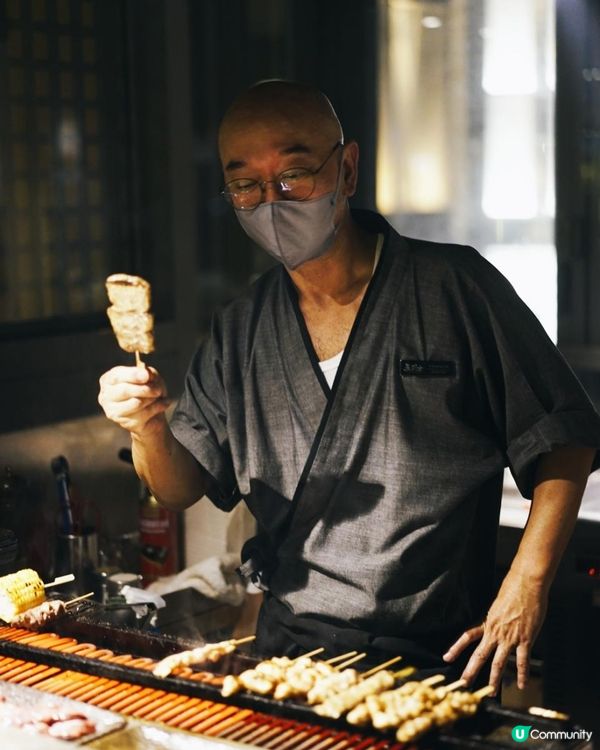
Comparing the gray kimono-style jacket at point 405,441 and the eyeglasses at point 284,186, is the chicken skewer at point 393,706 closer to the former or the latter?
the gray kimono-style jacket at point 405,441

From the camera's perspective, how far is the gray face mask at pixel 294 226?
229cm

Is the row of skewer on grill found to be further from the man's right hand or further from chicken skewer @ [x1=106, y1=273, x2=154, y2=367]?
chicken skewer @ [x1=106, y1=273, x2=154, y2=367]

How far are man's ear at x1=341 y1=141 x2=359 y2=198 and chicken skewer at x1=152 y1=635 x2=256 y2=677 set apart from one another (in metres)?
1.01

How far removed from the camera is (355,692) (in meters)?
1.64

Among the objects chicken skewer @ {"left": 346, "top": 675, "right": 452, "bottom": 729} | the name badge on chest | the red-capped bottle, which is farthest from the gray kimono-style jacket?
the red-capped bottle

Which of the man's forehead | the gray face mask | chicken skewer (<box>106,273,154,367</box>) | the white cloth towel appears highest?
the man's forehead

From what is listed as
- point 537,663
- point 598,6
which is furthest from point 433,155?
point 537,663

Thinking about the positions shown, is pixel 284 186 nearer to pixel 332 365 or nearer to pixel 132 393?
pixel 332 365

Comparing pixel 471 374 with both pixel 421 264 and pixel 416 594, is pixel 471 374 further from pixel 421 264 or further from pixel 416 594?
pixel 416 594

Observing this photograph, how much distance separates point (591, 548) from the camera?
9.84 feet

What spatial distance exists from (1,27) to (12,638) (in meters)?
1.96

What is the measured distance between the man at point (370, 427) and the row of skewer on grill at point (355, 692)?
381mm

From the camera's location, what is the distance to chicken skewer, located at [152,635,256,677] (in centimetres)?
177

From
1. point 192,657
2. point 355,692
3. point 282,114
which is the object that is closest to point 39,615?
point 192,657
